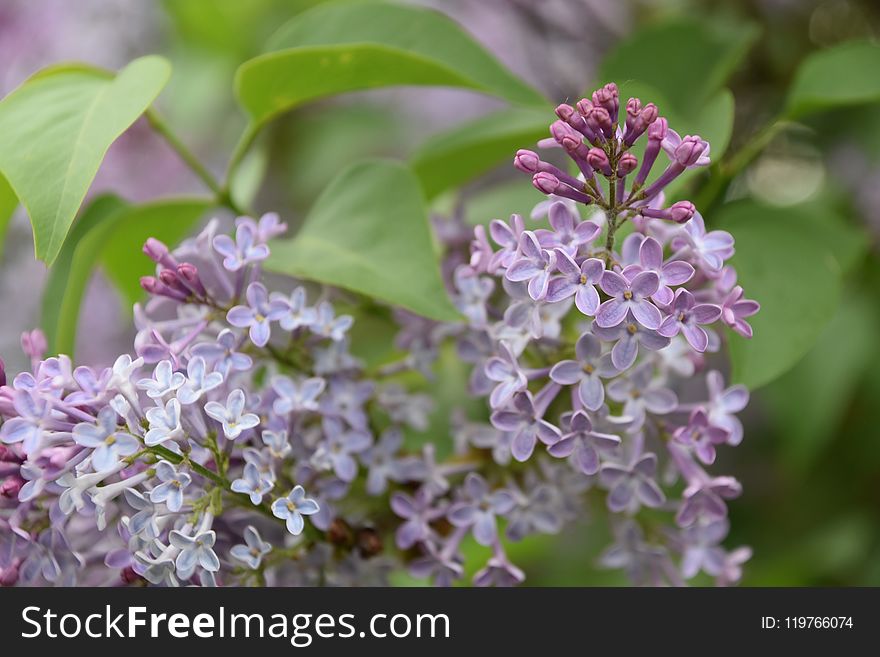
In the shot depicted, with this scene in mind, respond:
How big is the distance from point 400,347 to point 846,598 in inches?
16.6

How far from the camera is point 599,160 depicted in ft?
2.02

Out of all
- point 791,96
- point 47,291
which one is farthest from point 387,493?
point 791,96

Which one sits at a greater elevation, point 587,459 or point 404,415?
point 404,415

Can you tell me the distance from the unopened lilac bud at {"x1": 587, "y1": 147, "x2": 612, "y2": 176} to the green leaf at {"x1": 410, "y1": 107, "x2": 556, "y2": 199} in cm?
30

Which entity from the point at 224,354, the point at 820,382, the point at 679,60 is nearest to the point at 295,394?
the point at 224,354

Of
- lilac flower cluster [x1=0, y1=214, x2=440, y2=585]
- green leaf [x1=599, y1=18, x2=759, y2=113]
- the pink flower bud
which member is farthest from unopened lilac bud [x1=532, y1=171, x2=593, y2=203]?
green leaf [x1=599, y1=18, x2=759, y2=113]

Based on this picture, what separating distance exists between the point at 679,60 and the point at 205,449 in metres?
0.66

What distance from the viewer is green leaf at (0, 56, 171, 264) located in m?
0.68

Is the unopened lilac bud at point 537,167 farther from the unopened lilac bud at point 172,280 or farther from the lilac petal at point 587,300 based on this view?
the unopened lilac bud at point 172,280

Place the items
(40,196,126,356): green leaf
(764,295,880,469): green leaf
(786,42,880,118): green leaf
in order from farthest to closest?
(764,295,880,469): green leaf, (786,42,880,118): green leaf, (40,196,126,356): green leaf

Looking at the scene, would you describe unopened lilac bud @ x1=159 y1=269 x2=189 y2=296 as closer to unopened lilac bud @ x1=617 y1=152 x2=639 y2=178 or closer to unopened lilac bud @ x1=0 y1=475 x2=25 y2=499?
unopened lilac bud @ x1=0 y1=475 x2=25 y2=499

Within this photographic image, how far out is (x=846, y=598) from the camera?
0.80 metres

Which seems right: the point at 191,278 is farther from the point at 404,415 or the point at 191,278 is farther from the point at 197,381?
the point at 404,415

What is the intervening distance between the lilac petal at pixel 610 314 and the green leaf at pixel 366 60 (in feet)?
0.98
